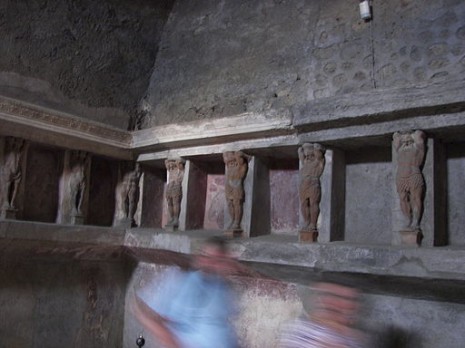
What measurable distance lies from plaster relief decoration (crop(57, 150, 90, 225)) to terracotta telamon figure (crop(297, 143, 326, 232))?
2.44 meters

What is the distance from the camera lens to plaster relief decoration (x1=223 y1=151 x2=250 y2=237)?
4.46 metres

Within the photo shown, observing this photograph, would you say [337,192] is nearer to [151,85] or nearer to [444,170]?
[444,170]

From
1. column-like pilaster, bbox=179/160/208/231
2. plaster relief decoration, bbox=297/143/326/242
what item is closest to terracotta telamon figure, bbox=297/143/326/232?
plaster relief decoration, bbox=297/143/326/242

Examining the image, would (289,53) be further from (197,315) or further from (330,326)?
(330,326)

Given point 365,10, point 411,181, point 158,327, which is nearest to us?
point 158,327

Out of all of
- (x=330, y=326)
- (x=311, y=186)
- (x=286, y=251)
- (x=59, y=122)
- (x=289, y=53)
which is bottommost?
(x=330, y=326)

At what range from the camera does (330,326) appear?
2201 mm

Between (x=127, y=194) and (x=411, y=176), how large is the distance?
3236 mm

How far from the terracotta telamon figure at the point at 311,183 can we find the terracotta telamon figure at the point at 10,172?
2732 mm

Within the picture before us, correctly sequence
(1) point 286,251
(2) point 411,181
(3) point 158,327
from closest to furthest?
(3) point 158,327
(2) point 411,181
(1) point 286,251

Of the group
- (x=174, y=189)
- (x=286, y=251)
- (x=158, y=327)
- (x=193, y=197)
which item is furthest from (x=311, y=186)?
(x=158, y=327)

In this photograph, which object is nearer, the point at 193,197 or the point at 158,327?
the point at 158,327

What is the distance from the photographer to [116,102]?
5500 mm

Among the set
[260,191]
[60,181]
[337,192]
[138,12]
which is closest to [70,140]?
[60,181]
